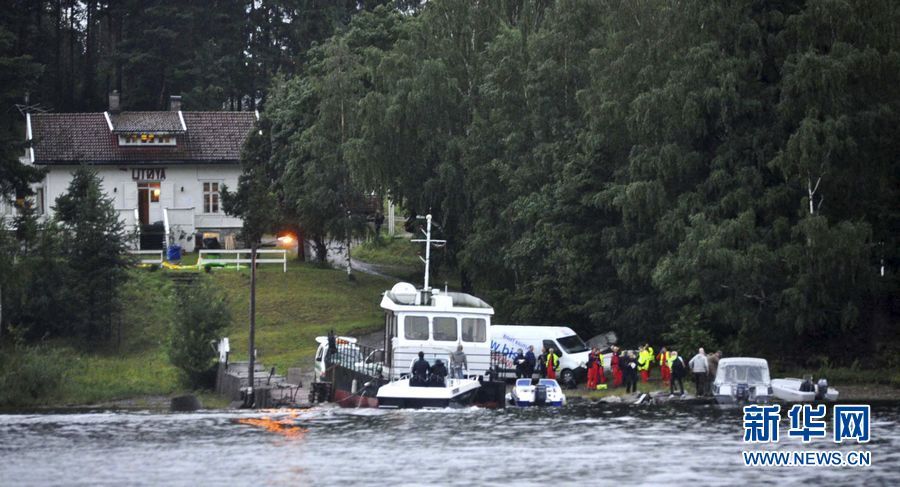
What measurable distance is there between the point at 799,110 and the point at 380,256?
40.9m

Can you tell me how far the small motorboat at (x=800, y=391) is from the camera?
4816cm

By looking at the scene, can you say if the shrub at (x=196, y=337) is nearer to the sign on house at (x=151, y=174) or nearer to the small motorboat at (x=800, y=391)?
the small motorboat at (x=800, y=391)

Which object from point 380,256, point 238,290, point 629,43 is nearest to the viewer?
point 629,43

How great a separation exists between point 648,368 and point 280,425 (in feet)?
49.5

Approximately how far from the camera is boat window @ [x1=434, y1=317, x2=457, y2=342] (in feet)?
155

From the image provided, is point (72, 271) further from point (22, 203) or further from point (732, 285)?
point (732, 285)

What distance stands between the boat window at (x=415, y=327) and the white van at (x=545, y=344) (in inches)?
331

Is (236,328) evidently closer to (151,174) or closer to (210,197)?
(210,197)

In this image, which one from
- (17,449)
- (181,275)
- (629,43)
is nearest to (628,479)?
(17,449)

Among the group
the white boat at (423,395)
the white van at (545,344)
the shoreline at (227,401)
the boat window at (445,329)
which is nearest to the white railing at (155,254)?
the shoreline at (227,401)

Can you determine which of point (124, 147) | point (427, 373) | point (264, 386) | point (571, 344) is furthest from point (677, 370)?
point (124, 147)

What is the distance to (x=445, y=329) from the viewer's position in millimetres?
47281

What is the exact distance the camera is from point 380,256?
3585 inches

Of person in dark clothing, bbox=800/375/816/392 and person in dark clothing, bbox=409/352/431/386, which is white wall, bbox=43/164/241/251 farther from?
person in dark clothing, bbox=800/375/816/392
